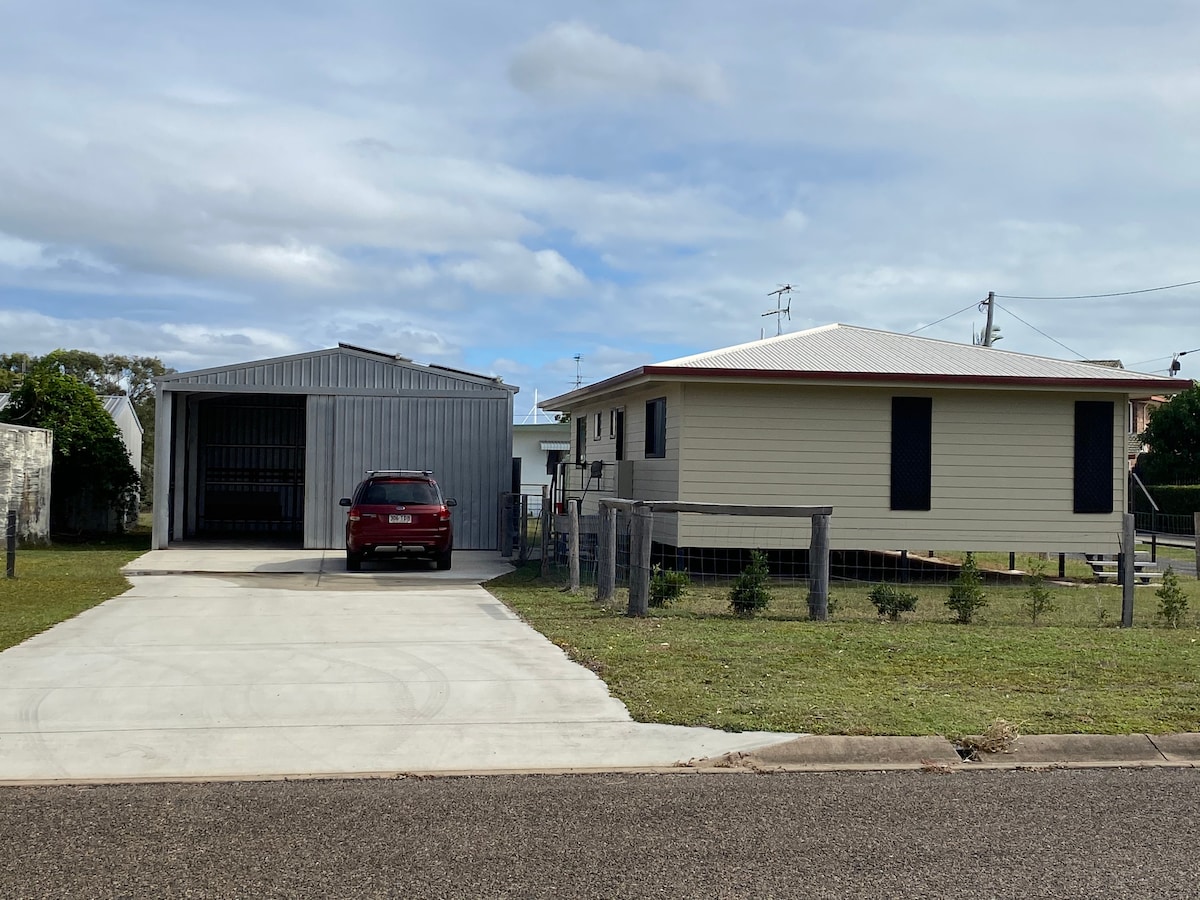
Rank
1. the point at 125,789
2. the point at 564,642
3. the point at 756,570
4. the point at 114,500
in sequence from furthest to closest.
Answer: the point at 114,500 → the point at 756,570 → the point at 564,642 → the point at 125,789

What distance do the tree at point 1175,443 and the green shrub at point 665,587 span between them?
129ft

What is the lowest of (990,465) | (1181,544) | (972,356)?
(1181,544)

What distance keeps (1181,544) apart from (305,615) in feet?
95.3

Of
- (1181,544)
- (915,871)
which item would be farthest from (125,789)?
(1181,544)

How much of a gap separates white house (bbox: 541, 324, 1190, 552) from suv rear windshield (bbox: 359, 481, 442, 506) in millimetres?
3613

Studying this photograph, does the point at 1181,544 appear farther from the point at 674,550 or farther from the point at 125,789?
the point at 125,789

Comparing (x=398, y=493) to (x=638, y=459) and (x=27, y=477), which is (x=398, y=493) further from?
(x=27, y=477)

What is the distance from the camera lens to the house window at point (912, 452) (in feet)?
61.4

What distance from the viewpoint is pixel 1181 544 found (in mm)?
34531

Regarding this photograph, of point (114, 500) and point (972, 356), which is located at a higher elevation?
point (972, 356)

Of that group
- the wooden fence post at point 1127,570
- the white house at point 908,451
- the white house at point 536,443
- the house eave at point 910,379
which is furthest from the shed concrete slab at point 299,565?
the white house at point 536,443

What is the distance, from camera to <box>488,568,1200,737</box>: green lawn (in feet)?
25.4

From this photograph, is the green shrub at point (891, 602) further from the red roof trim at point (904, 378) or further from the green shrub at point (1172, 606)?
the red roof trim at point (904, 378)

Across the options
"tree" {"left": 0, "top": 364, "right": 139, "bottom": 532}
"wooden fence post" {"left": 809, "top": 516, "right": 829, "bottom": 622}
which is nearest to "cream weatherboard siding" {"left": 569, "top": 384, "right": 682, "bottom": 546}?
"wooden fence post" {"left": 809, "top": 516, "right": 829, "bottom": 622}
